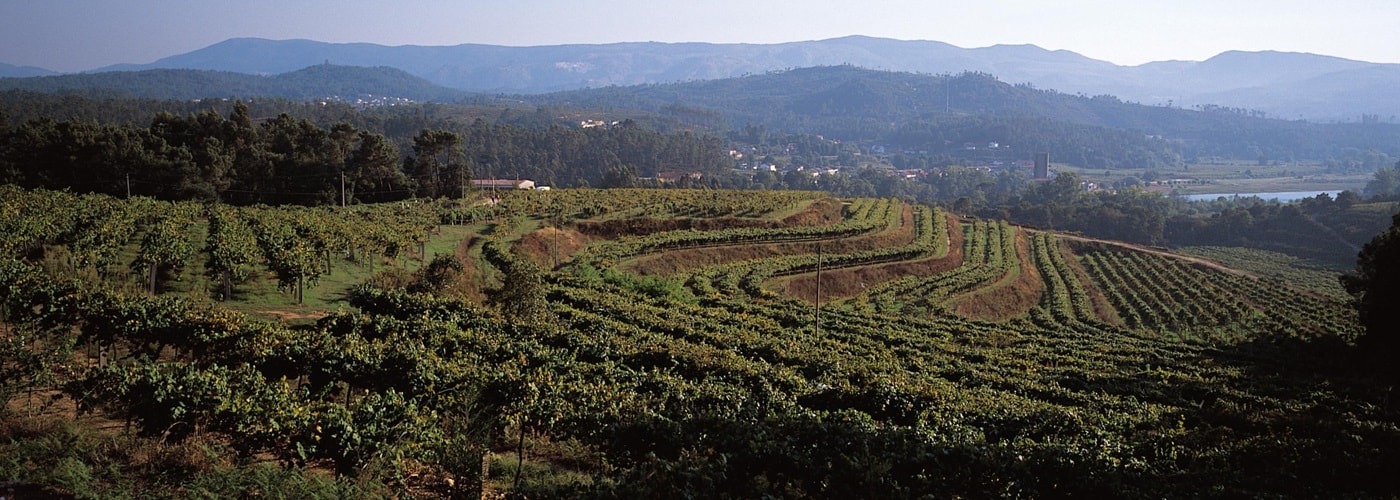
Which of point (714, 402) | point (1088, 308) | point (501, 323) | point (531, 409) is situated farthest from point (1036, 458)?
point (1088, 308)

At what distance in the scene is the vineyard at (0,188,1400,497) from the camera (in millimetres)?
10398

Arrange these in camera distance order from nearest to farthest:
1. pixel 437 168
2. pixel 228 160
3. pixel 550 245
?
pixel 550 245
pixel 228 160
pixel 437 168

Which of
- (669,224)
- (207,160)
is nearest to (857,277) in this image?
(669,224)

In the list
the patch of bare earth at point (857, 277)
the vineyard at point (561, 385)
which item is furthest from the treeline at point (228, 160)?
the patch of bare earth at point (857, 277)

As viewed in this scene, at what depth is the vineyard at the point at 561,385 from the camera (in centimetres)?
1040

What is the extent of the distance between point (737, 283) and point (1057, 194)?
123472mm

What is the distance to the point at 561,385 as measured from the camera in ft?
45.1

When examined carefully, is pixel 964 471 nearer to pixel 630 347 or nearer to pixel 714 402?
pixel 714 402

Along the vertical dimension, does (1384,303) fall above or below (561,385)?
below

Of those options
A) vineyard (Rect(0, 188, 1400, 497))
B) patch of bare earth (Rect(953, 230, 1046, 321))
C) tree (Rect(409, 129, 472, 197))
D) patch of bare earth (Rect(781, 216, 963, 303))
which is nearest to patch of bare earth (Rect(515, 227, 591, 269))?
vineyard (Rect(0, 188, 1400, 497))

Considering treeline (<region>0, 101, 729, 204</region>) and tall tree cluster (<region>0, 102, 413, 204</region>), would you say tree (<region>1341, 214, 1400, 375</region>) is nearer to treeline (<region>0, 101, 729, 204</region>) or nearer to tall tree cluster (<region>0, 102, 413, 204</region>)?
→ tall tree cluster (<region>0, 102, 413, 204</region>)

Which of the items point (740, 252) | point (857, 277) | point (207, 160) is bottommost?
point (857, 277)

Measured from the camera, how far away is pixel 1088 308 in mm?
47656

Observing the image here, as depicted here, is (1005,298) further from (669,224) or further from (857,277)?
(669,224)
